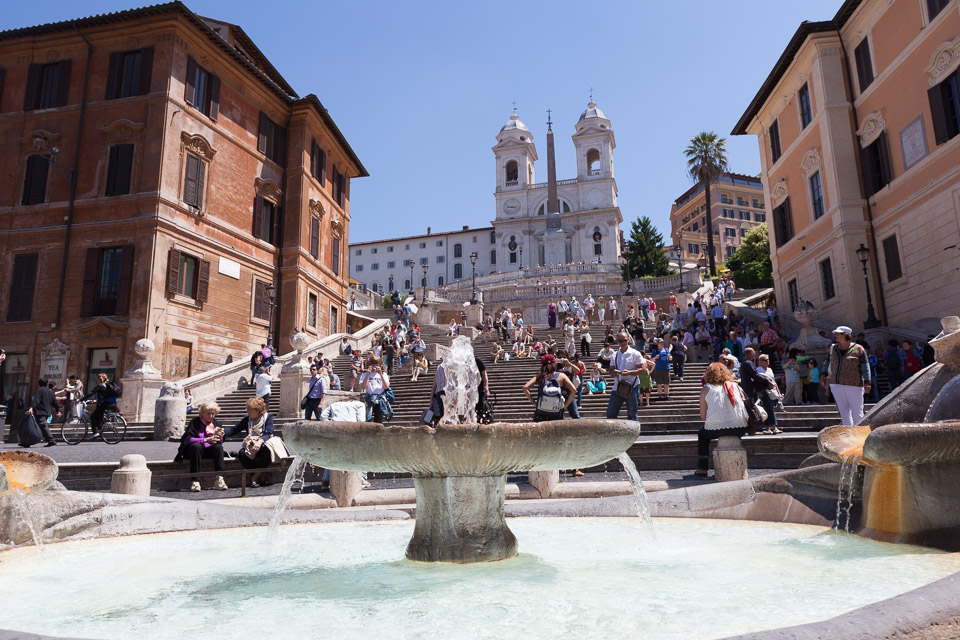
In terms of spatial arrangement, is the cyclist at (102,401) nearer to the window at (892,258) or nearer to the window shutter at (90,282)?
the window shutter at (90,282)

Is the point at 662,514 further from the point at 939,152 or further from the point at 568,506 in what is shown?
the point at 939,152

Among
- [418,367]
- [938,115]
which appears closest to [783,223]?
[938,115]

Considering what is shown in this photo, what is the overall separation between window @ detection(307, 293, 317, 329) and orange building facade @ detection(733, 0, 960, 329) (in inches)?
811

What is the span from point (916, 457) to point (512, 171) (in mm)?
88813

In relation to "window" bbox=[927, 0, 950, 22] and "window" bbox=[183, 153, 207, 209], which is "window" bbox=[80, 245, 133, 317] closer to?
"window" bbox=[183, 153, 207, 209]

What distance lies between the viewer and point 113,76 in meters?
23.5

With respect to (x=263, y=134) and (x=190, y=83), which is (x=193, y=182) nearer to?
(x=190, y=83)

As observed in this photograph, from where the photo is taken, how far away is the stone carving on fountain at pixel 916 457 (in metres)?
3.54

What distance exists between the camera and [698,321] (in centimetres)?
2216

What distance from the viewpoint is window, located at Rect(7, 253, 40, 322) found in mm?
22141

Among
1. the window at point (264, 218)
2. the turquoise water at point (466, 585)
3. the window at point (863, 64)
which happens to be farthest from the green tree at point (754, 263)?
the turquoise water at point (466, 585)

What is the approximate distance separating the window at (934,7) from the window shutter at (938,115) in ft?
6.73

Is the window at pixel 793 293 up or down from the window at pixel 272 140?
down

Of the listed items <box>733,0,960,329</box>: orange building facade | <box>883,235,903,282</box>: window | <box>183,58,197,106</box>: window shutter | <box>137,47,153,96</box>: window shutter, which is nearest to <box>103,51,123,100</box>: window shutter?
<box>137,47,153,96</box>: window shutter
